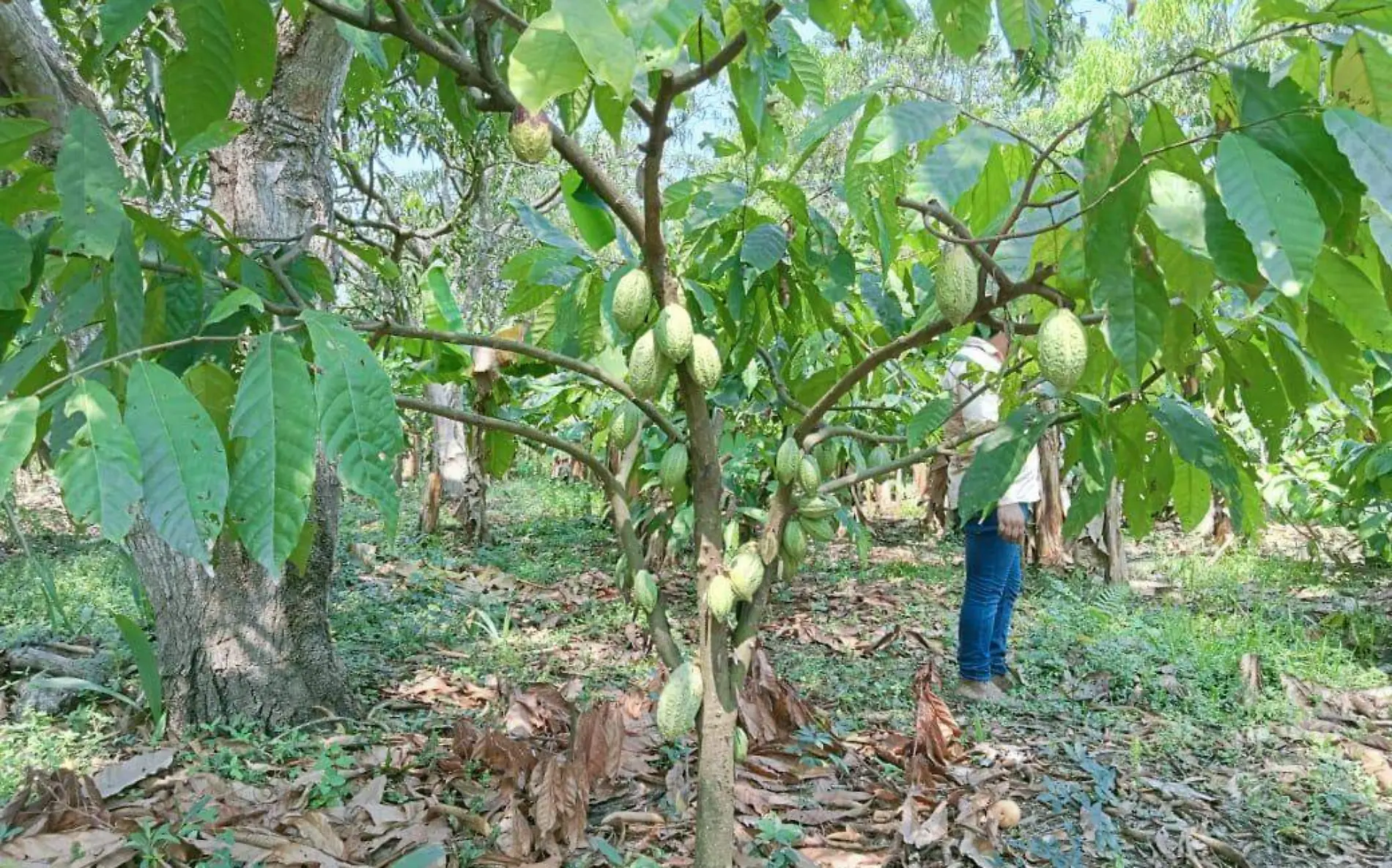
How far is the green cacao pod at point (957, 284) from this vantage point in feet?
3.52

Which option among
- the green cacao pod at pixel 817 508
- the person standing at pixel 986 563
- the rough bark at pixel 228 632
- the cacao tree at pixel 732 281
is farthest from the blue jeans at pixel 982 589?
the rough bark at pixel 228 632

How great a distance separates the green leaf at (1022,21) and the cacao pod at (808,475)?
0.59m

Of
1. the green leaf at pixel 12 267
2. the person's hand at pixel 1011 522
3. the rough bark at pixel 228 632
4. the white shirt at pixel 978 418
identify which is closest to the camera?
the green leaf at pixel 12 267

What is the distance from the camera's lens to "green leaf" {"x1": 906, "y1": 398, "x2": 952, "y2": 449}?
4.67ft

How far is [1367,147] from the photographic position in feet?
2.43

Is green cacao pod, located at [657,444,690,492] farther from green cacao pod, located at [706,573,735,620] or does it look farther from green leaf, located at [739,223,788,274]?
green leaf, located at [739,223,788,274]

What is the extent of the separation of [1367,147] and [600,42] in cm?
61

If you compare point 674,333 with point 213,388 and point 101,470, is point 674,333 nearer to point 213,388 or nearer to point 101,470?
point 213,388

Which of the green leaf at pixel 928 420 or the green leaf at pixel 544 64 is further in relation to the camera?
the green leaf at pixel 928 420

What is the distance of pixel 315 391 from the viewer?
2.76 feet

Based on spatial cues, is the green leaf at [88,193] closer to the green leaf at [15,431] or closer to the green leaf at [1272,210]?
the green leaf at [15,431]

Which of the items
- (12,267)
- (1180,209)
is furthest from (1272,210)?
(12,267)

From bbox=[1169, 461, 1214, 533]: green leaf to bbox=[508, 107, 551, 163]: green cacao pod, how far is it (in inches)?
41.0

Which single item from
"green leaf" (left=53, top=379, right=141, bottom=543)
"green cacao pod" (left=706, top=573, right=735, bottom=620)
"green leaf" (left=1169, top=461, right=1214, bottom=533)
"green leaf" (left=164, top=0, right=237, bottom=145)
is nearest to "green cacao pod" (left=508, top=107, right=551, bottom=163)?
→ "green leaf" (left=164, top=0, right=237, bottom=145)
